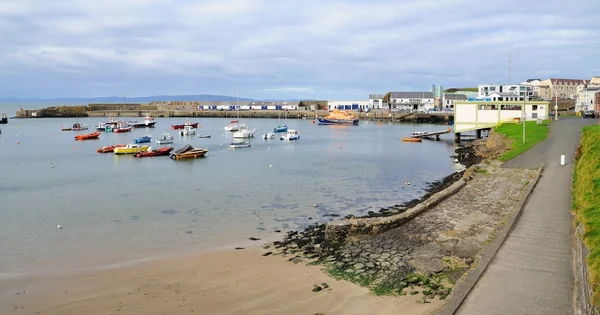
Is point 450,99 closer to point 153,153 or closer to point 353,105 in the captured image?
point 353,105

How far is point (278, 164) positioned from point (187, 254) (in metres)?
27.7

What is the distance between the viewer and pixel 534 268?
37.4 feet

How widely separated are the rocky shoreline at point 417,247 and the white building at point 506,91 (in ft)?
266

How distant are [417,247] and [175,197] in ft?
60.2

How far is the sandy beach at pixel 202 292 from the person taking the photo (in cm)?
1176

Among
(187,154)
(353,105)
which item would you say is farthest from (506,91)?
(187,154)

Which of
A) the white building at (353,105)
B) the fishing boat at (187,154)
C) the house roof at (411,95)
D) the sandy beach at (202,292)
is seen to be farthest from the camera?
the white building at (353,105)

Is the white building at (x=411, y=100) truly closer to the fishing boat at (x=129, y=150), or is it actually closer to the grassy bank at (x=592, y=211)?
the fishing boat at (x=129, y=150)

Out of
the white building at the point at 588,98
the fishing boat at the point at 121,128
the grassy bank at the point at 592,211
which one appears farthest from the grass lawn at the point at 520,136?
the fishing boat at the point at 121,128

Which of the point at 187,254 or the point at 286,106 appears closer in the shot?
the point at 187,254

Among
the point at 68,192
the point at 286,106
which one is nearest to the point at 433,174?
the point at 68,192

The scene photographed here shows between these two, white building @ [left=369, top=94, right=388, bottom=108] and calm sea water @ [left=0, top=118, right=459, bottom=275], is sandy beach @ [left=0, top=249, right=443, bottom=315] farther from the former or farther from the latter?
white building @ [left=369, top=94, right=388, bottom=108]

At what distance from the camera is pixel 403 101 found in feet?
489

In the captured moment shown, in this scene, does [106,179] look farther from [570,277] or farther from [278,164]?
[570,277]
